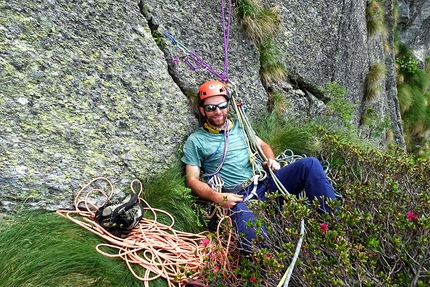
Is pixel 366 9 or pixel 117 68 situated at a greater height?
pixel 366 9

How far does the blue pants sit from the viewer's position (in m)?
3.15

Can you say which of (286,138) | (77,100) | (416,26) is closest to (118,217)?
(77,100)

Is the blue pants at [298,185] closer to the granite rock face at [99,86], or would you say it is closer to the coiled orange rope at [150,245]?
the coiled orange rope at [150,245]

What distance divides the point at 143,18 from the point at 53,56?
Result: 116 cm

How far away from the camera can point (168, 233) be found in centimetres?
325

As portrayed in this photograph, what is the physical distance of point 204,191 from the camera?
11.7ft

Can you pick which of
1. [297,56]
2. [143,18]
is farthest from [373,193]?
[297,56]

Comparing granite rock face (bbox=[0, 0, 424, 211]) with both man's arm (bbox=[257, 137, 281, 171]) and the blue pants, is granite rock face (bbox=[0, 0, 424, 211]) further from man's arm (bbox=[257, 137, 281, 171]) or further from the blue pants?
the blue pants

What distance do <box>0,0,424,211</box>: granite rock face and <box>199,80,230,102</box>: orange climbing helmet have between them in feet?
0.78

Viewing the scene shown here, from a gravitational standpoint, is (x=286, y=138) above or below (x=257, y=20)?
below

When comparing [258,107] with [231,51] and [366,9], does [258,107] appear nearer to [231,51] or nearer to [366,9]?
[231,51]

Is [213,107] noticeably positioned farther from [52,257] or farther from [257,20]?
[52,257]

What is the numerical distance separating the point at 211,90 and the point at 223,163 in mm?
862

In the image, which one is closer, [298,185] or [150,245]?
[150,245]
